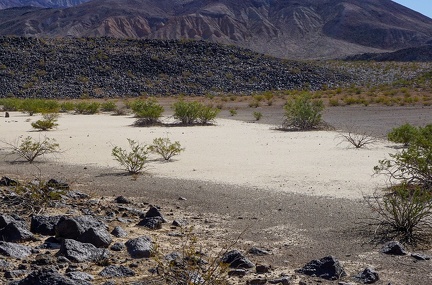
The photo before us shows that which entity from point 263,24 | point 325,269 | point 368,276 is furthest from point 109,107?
point 263,24

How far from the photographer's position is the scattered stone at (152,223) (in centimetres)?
936

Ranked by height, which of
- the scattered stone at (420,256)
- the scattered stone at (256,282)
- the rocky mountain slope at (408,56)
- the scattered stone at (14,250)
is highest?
the rocky mountain slope at (408,56)

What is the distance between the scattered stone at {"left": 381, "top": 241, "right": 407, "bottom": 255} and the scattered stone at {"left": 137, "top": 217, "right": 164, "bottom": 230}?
335cm

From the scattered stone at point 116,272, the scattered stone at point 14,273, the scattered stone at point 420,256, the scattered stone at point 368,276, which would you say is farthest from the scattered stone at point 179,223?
the scattered stone at point 420,256

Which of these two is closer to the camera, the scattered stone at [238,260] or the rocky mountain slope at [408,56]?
the scattered stone at [238,260]

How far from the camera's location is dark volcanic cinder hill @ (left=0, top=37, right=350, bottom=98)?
64312 millimetres

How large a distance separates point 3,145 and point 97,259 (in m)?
14.6

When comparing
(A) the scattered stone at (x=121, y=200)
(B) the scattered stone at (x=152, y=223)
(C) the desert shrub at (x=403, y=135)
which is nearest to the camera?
(B) the scattered stone at (x=152, y=223)

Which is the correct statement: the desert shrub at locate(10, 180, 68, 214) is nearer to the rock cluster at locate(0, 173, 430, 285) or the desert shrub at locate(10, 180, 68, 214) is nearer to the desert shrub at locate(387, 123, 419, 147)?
the rock cluster at locate(0, 173, 430, 285)

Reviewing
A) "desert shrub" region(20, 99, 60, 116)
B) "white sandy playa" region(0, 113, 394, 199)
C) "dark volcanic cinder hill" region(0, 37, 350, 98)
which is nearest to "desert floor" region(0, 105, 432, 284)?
"white sandy playa" region(0, 113, 394, 199)

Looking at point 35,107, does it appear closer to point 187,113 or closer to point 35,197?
point 187,113

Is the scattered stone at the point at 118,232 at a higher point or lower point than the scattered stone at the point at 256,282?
lower

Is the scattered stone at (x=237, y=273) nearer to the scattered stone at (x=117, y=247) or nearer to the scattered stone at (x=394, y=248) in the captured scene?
the scattered stone at (x=117, y=247)

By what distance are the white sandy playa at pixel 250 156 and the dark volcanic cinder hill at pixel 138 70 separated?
36.7m
